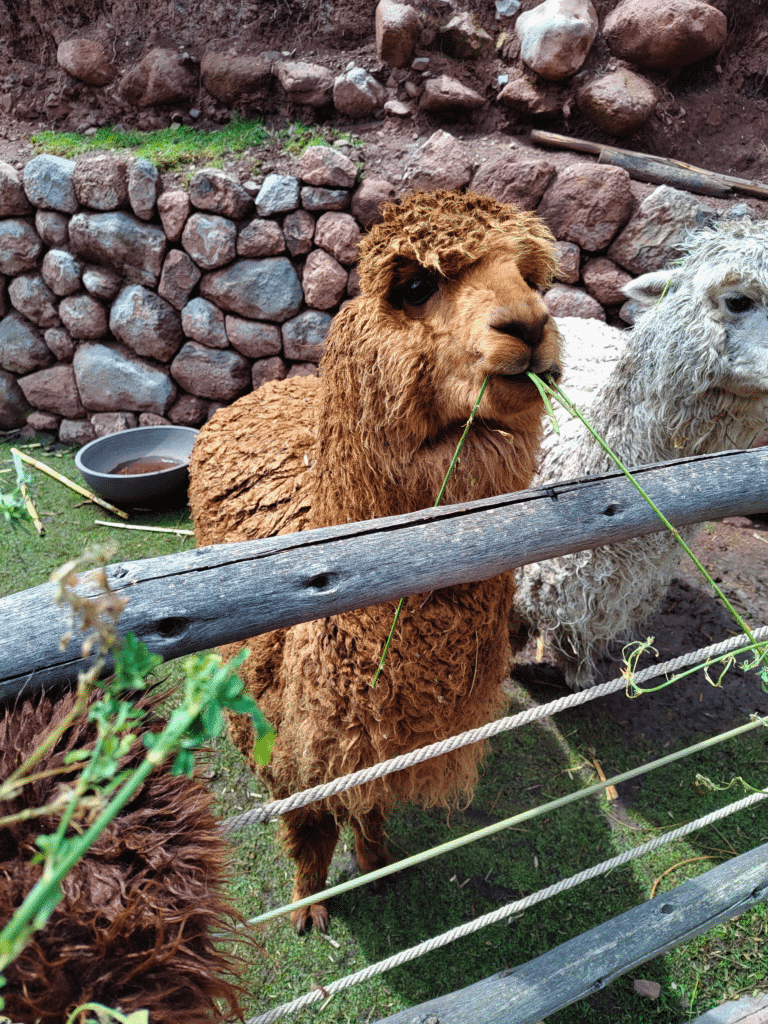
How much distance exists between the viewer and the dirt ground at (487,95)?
342 centimetres

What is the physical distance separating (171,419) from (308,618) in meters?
4.14

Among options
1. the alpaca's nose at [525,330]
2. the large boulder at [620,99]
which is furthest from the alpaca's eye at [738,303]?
the large boulder at [620,99]

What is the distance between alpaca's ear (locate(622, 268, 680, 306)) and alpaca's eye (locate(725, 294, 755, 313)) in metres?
0.25

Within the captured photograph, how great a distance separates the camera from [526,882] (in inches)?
90.0

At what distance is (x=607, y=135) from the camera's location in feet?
12.8

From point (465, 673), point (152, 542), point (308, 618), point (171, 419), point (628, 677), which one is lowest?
point (152, 542)

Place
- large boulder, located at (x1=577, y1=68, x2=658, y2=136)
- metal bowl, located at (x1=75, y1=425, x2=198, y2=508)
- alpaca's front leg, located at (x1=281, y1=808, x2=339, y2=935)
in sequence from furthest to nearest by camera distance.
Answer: metal bowl, located at (x1=75, y1=425, x2=198, y2=508), large boulder, located at (x1=577, y1=68, x2=658, y2=136), alpaca's front leg, located at (x1=281, y1=808, x2=339, y2=935)

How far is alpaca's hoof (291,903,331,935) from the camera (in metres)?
2.09

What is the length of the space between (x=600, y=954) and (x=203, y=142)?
192 inches

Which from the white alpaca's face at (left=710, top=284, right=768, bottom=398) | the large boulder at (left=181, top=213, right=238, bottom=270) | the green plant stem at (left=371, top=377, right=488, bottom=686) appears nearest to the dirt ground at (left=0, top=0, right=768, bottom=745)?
the large boulder at (left=181, top=213, right=238, bottom=270)

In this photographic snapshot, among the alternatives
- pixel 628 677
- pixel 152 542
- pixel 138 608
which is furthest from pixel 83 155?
pixel 628 677

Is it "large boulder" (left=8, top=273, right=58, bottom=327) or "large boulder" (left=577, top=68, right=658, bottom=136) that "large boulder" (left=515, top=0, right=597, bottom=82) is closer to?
"large boulder" (left=577, top=68, right=658, bottom=136)

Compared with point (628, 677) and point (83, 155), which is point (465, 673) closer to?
point (628, 677)

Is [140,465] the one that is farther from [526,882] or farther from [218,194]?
[526,882]
